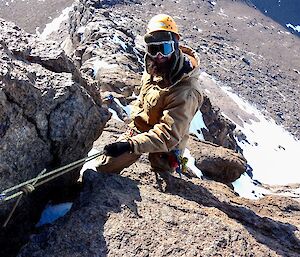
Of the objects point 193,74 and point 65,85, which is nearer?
point 65,85

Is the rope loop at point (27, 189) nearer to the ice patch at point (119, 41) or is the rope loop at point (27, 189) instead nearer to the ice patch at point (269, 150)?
the ice patch at point (119, 41)

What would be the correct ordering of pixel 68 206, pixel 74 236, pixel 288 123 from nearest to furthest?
pixel 74 236 < pixel 68 206 < pixel 288 123

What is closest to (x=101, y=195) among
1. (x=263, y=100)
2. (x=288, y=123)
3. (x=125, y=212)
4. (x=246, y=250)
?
(x=125, y=212)

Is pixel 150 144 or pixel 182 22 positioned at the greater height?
pixel 150 144

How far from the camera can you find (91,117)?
6367 millimetres

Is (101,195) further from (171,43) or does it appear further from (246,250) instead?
(171,43)

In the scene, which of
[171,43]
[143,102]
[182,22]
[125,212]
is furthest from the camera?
[182,22]

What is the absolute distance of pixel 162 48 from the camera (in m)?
6.46

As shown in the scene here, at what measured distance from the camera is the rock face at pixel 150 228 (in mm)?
5113

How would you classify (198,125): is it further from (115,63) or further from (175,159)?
(175,159)

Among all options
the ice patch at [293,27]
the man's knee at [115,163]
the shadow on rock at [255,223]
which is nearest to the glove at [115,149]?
the man's knee at [115,163]

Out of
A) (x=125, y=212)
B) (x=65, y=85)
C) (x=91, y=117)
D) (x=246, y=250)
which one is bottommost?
(x=246, y=250)

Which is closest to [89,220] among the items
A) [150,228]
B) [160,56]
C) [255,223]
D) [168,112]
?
[150,228]

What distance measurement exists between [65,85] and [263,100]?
9032cm
